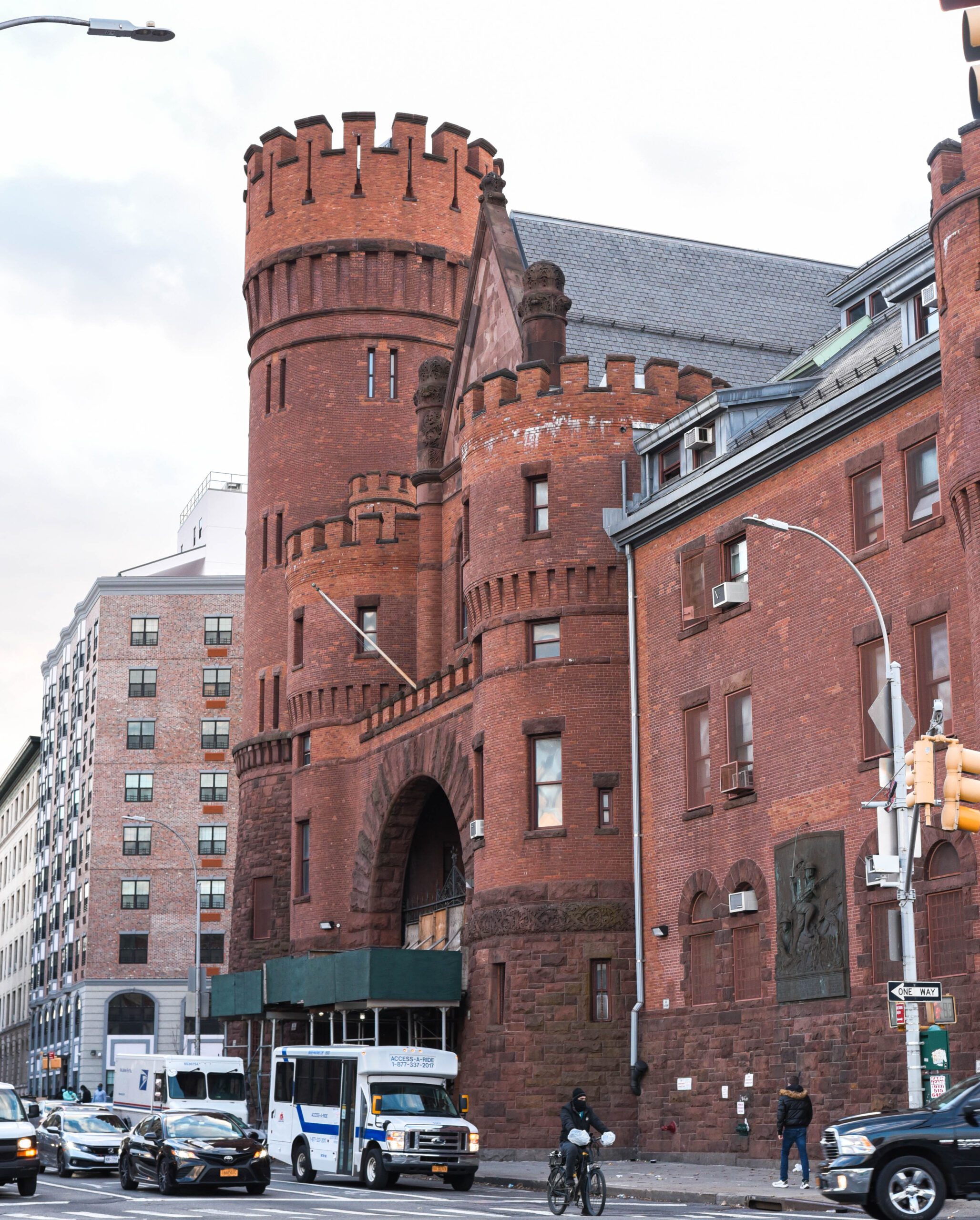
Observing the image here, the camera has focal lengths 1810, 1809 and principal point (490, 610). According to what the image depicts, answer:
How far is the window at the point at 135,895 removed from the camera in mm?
94625

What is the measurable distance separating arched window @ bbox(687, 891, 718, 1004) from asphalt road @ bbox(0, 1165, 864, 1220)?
5.76 m

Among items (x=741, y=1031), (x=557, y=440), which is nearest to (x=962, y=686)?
(x=741, y=1031)

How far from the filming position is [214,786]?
321 feet

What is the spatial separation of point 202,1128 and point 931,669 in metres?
14.9

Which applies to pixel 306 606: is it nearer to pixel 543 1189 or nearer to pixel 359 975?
pixel 359 975

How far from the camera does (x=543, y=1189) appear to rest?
3316 centimetres

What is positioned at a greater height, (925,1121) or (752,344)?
(752,344)

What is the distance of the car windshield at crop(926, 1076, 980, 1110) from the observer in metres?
20.2

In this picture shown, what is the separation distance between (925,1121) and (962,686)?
436 inches

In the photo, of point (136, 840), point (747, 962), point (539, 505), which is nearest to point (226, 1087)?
point (747, 962)

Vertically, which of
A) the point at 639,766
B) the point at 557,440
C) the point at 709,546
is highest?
the point at 557,440

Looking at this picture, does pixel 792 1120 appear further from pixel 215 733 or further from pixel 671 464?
pixel 215 733

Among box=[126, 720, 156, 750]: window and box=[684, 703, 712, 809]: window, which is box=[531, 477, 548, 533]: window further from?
box=[126, 720, 156, 750]: window

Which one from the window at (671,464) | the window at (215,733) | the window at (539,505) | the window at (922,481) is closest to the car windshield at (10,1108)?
the window at (539,505)
